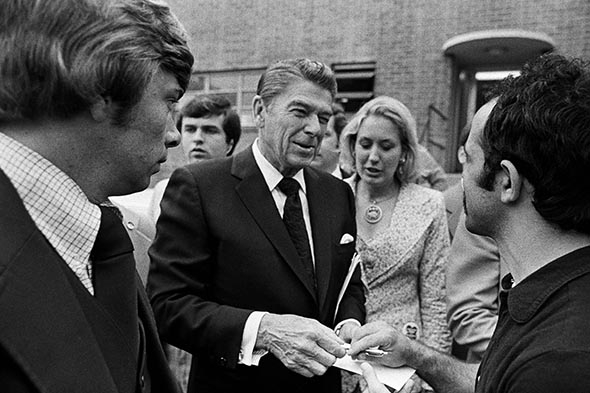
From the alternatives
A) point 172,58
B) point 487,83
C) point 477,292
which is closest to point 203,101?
point 477,292

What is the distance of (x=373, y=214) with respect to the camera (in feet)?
10.6

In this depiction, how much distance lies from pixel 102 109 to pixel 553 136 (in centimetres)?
100

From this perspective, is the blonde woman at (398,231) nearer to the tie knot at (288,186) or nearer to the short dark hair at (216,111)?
the tie knot at (288,186)

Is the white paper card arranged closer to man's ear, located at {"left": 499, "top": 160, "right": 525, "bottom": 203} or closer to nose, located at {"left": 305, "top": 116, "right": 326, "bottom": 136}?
man's ear, located at {"left": 499, "top": 160, "right": 525, "bottom": 203}

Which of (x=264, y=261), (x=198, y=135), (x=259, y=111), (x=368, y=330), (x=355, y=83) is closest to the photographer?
(x=368, y=330)

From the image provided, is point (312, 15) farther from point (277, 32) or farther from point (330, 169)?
point (330, 169)

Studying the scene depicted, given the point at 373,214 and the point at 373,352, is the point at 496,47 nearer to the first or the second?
the point at 373,214

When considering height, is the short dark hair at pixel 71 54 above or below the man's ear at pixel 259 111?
above

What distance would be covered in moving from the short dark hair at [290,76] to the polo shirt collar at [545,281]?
140cm

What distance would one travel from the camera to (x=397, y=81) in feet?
A: 37.4

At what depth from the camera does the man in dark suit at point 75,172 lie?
3.55ft

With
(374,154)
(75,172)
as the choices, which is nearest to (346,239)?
(374,154)

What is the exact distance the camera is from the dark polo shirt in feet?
4.04

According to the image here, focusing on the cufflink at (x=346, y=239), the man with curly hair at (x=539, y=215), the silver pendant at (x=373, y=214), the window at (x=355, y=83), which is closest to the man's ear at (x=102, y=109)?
the man with curly hair at (x=539, y=215)
